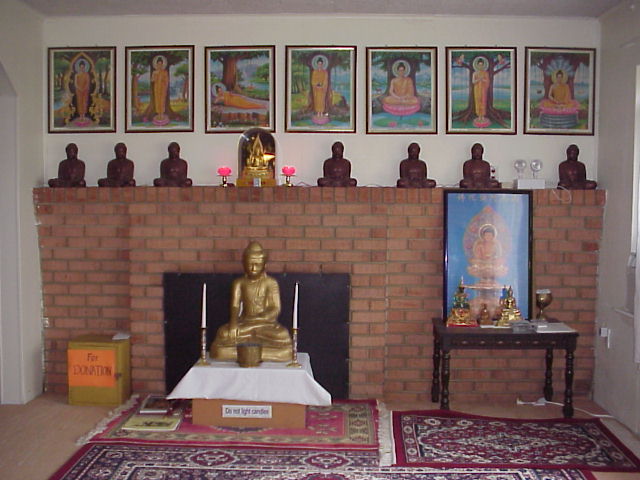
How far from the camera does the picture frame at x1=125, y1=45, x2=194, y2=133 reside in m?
5.12

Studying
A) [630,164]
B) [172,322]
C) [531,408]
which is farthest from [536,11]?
[172,322]

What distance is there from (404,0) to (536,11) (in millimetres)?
1076

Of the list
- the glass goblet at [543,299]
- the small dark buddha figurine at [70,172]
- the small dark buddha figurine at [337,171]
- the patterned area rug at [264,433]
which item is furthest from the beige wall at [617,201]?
the small dark buddha figurine at [70,172]

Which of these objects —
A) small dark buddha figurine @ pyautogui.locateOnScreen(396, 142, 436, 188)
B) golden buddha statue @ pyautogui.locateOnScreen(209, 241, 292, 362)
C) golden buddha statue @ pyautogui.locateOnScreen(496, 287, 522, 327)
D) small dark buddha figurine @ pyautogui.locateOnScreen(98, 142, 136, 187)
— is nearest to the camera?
golden buddha statue @ pyautogui.locateOnScreen(209, 241, 292, 362)

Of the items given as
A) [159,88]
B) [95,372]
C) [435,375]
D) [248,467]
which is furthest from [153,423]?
[159,88]

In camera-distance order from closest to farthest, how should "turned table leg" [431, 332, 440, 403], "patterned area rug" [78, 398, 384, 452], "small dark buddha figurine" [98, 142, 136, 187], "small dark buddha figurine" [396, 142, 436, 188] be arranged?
"patterned area rug" [78, 398, 384, 452] < "turned table leg" [431, 332, 440, 403] < "small dark buddha figurine" [396, 142, 436, 188] < "small dark buddha figurine" [98, 142, 136, 187]

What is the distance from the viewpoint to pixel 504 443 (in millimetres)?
4027

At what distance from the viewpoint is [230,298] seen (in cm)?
468

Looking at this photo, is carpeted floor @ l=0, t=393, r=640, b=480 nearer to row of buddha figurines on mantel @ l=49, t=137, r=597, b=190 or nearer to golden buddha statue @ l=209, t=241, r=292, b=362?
golden buddha statue @ l=209, t=241, r=292, b=362

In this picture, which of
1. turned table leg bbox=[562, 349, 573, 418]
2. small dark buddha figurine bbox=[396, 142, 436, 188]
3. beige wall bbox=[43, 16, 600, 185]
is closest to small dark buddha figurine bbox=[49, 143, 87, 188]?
beige wall bbox=[43, 16, 600, 185]

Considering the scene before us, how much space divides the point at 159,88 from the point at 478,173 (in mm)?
2647

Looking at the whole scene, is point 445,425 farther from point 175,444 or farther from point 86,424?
point 86,424

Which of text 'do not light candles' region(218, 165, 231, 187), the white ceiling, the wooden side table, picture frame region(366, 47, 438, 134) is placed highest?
the white ceiling

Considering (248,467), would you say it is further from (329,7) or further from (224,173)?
(329,7)
